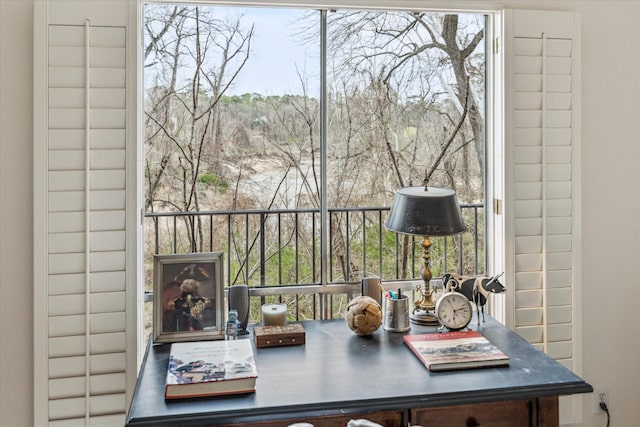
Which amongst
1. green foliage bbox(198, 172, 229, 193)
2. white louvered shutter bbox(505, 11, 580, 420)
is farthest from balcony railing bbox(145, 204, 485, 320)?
white louvered shutter bbox(505, 11, 580, 420)

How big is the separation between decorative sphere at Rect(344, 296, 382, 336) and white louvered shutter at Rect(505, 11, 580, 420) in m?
0.71

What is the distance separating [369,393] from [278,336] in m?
0.46

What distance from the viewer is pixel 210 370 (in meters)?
1.42

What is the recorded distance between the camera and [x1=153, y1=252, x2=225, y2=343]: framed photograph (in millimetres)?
1718

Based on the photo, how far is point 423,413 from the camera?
140cm

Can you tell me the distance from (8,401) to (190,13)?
177 centimetres

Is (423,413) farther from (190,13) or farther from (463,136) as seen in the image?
(190,13)

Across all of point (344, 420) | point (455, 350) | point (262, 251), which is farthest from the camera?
point (262, 251)

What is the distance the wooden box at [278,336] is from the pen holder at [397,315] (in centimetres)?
→ 34

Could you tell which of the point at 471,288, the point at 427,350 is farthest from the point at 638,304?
the point at 427,350

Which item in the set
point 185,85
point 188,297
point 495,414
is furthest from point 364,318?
point 185,85

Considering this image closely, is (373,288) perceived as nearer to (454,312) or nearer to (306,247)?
(454,312)

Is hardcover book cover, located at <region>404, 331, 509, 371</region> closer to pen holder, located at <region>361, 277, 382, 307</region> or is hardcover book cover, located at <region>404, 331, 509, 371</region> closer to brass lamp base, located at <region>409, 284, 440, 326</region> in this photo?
brass lamp base, located at <region>409, 284, 440, 326</region>

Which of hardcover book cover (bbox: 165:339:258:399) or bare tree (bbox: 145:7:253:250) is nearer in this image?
hardcover book cover (bbox: 165:339:258:399)
